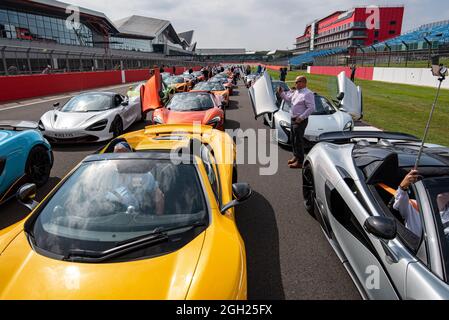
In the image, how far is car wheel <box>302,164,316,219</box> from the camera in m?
4.39

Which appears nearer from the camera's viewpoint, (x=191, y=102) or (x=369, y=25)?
(x=191, y=102)

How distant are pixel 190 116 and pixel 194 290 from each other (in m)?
6.67

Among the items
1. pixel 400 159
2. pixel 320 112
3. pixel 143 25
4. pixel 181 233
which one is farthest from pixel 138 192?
pixel 143 25

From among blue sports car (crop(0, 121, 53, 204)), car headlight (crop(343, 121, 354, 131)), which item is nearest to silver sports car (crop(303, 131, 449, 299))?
car headlight (crop(343, 121, 354, 131))

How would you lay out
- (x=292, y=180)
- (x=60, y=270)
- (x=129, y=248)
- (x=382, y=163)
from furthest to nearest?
(x=292, y=180)
(x=382, y=163)
(x=129, y=248)
(x=60, y=270)

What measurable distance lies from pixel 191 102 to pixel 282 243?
624cm

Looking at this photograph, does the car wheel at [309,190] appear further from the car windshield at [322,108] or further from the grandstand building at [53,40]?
the grandstand building at [53,40]

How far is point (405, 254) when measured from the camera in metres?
2.26

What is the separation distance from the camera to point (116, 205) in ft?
8.30

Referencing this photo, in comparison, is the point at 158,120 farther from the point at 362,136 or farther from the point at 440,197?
the point at 440,197

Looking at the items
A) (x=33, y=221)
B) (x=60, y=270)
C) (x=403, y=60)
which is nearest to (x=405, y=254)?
(x=60, y=270)

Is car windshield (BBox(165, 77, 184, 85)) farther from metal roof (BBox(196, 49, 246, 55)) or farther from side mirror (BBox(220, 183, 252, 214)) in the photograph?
metal roof (BBox(196, 49, 246, 55))

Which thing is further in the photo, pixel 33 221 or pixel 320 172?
pixel 320 172
